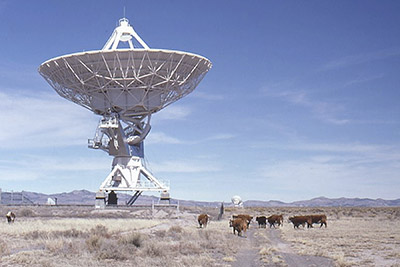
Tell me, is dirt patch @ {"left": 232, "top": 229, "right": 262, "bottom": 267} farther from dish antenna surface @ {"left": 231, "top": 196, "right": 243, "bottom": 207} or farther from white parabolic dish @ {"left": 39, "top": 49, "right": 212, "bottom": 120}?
dish antenna surface @ {"left": 231, "top": 196, "right": 243, "bottom": 207}

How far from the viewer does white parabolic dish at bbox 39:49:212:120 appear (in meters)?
42.8

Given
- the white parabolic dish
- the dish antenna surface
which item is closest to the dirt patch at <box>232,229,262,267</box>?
the white parabolic dish

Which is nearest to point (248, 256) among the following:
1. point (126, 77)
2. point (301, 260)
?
point (301, 260)

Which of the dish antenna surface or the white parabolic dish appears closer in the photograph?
the white parabolic dish

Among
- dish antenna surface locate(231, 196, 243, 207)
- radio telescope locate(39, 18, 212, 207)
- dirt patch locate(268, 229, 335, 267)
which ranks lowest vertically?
dirt patch locate(268, 229, 335, 267)

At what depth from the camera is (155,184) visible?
49.9 metres

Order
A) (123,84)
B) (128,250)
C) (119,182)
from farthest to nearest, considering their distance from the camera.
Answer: (119,182), (123,84), (128,250)

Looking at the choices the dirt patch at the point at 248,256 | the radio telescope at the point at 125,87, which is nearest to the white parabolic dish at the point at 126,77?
the radio telescope at the point at 125,87

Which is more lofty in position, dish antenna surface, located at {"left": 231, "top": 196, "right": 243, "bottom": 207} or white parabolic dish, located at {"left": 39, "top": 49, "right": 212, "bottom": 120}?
white parabolic dish, located at {"left": 39, "top": 49, "right": 212, "bottom": 120}

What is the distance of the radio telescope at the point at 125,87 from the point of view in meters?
43.0

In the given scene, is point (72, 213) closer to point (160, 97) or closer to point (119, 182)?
point (119, 182)

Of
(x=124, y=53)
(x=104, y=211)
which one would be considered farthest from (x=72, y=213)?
(x=124, y=53)

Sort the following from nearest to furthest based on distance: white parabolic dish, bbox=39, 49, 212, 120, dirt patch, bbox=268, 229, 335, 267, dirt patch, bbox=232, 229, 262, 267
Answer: dirt patch, bbox=268, 229, 335, 267, dirt patch, bbox=232, 229, 262, 267, white parabolic dish, bbox=39, 49, 212, 120

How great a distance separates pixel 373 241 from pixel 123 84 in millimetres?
28659
